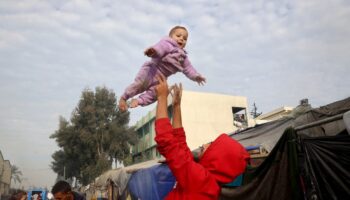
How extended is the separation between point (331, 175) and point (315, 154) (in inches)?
10.0

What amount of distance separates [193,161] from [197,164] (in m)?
0.03

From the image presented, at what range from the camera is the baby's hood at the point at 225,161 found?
1802mm

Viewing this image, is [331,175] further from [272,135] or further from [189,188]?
[272,135]

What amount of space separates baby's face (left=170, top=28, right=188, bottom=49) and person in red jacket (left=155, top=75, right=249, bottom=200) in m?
1.40

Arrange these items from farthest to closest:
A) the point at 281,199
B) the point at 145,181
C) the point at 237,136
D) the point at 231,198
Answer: the point at 145,181
the point at 237,136
the point at 231,198
the point at 281,199

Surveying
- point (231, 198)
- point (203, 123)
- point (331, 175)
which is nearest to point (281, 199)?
point (331, 175)

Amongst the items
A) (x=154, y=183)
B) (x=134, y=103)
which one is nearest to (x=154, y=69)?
(x=134, y=103)

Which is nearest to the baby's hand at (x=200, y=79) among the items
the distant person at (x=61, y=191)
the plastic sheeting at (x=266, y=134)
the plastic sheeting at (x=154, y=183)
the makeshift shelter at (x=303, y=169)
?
the makeshift shelter at (x=303, y=169)

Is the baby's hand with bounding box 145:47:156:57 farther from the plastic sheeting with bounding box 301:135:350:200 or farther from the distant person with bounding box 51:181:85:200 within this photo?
the distant person with bounding box 51:181:85:200

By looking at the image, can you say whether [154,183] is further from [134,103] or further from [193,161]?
[193,161]

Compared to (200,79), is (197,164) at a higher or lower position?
lower

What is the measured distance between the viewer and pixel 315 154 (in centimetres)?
331

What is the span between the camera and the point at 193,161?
5.79ft

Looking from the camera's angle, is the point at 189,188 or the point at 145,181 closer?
the point at 189,188
